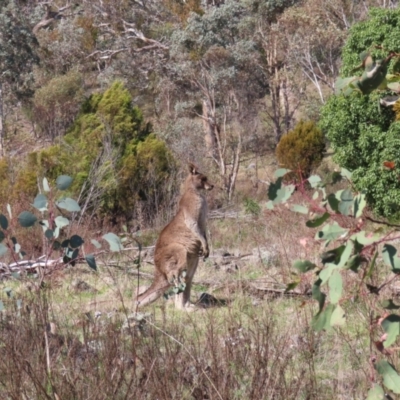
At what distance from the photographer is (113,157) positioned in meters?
17.9

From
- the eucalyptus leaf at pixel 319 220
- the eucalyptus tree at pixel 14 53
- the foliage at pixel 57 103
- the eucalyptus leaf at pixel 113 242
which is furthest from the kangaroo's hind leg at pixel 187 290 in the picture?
the foliage at pixel 57 103

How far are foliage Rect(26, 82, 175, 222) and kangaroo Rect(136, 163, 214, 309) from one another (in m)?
6.39

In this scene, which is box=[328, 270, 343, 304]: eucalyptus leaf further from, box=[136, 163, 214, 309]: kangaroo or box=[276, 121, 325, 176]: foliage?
box=[276, 121, 325, 176]: foliage

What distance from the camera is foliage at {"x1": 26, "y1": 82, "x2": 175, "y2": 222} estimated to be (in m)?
16.8

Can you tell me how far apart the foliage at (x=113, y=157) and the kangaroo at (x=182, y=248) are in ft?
21.0

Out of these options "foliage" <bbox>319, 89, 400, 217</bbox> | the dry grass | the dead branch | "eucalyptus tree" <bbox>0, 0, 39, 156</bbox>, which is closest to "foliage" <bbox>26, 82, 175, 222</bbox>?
"foliage" <bbox>319, 89, 400, 217</bbox>

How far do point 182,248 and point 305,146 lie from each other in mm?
16350

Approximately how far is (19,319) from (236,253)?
787 centimetres

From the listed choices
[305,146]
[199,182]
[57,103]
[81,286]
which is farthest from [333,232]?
[57,103]

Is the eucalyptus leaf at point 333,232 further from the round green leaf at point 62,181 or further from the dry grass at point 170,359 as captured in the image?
the round green leaf at point 62,181

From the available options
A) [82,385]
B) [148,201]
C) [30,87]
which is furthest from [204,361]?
[30,87]

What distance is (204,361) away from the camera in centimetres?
415

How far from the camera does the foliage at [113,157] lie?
16.8 meters

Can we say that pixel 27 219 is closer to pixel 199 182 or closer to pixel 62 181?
pixel 62 181
